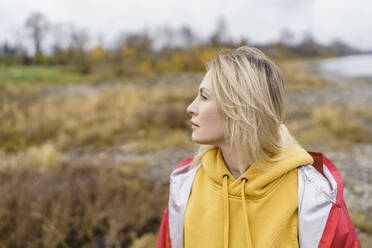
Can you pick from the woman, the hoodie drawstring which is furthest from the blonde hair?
the hoodie drawstring

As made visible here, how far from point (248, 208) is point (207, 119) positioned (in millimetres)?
452

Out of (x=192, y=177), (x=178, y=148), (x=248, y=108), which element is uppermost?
(x=248, y=108)

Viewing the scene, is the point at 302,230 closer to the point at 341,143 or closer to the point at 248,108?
the point at 248,108

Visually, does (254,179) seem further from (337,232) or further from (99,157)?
(99,157)

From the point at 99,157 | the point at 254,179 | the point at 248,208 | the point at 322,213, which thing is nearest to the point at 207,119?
the point at 254,179

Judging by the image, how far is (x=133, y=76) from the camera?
22.1m

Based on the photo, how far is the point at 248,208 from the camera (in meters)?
1.35

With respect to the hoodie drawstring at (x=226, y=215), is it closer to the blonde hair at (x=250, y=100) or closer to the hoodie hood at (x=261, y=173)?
the hoodie hood at (x=261, y=173)

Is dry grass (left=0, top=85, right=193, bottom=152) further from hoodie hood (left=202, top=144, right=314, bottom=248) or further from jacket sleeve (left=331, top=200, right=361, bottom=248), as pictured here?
jacket sleeve (left=331, top=200, right=361, bottom=248)

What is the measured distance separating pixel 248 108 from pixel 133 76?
70.5 ft


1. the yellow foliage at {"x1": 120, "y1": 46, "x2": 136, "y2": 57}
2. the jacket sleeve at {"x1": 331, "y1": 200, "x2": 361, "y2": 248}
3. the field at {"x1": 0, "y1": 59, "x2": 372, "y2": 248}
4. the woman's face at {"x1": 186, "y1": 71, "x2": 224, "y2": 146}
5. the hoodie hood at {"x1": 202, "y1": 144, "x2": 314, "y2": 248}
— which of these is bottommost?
the field at {"x1": 0, "y1": 59, "x2": 372, "y2": 248}

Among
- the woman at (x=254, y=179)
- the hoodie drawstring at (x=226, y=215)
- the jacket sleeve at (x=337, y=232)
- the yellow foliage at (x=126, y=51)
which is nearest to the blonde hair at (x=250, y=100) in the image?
the woman at (x=254, y=179)

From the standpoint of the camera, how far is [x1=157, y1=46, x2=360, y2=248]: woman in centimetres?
126

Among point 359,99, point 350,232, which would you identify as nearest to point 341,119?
point 359,99
